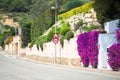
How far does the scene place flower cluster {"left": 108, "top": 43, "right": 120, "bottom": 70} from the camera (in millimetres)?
27966

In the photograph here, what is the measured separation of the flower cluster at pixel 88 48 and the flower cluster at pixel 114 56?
3761mm

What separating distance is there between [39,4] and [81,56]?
9479cm

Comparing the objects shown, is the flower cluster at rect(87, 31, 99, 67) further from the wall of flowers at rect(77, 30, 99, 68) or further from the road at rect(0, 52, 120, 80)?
the road at rect(0, 52, 120, 80)

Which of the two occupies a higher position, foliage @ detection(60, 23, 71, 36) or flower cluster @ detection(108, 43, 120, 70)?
foliage @ detection(60, 23, 71, 36)

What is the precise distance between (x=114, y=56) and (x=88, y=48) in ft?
18.8

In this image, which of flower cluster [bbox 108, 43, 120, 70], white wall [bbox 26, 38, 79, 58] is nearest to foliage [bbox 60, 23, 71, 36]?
white wall [bbox 26, 38, 79, 58]

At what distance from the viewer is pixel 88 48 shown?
3403 cm

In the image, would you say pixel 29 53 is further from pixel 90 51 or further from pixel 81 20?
pixel 90 51

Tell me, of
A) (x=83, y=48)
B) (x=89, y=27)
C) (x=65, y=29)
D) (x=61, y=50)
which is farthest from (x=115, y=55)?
(x=65, y=29)

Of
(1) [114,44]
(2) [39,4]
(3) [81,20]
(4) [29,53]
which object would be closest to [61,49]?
(3) [81,20]

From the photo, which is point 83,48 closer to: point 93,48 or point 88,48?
point 88,48

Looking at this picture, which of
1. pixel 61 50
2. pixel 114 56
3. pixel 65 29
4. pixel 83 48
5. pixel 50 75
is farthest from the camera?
pixel 65 29

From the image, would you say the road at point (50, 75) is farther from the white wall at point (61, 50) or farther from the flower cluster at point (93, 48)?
the white wall at point (61, 50)

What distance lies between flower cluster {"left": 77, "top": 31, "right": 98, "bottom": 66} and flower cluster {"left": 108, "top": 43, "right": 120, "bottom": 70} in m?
3.76
